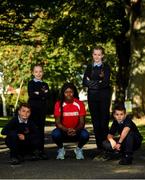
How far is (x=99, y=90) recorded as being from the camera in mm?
11758

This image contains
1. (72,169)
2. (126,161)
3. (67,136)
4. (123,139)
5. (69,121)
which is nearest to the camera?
(72,169)

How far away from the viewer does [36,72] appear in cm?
1216

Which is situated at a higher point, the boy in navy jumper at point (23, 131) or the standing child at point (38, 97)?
the standing child at point (38, 97)

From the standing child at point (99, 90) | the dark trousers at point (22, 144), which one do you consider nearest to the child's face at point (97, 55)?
the standing child at point (99, 90)

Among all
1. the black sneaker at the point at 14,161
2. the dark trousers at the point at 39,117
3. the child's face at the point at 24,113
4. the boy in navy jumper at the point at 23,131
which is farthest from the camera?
the dark trousers at the point at 39,117

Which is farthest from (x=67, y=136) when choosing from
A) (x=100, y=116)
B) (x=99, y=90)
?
(x=99, y=90)

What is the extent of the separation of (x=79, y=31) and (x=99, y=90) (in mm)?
20615

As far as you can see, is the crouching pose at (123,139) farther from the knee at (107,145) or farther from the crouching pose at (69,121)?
the crouching pose at (69,121)

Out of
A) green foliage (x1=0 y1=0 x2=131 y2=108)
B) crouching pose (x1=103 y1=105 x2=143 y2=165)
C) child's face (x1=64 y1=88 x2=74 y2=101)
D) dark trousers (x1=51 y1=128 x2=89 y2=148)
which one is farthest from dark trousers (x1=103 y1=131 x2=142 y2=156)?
green foliage (x1=0 y1=0 x2=131 y2=108)

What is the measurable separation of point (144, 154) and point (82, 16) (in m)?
19.6

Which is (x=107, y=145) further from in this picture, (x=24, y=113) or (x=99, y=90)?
(x=24, y=113)

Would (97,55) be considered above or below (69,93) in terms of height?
above

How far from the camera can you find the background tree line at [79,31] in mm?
17922

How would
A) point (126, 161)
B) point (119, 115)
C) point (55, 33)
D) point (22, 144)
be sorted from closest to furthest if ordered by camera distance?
point (126, 161) → point (119, 115) → point (22, 144) → point (55, 33)
